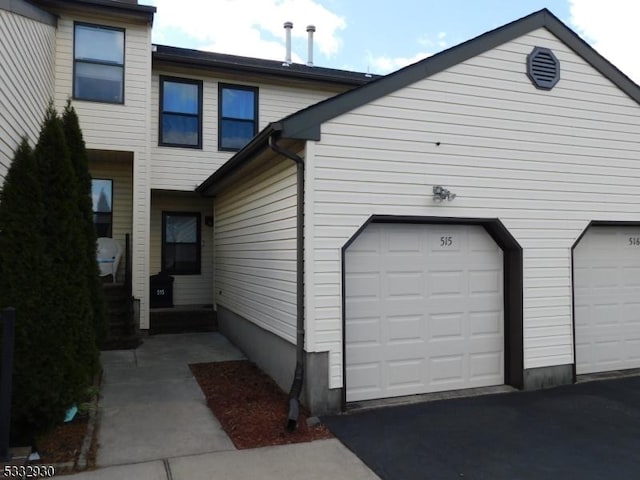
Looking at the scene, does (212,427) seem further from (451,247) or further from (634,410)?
(634,410)

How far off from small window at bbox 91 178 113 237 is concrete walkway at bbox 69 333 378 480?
4.60 metres

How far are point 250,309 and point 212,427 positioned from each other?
3180 mm

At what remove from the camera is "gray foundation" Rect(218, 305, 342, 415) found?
5.42 meters

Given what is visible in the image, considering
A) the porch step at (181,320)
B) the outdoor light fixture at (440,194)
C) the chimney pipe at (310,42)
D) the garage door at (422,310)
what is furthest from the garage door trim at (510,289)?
the chimney pipe at (310,42)

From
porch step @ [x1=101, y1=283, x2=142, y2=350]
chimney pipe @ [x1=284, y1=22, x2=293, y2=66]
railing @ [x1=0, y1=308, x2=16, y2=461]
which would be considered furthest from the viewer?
chimney pipe @ [x1=284, y1=22, x2=293, y2=66]

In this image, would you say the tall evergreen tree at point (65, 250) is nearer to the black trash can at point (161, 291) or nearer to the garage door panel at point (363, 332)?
the garage door panel at point (363, 332)

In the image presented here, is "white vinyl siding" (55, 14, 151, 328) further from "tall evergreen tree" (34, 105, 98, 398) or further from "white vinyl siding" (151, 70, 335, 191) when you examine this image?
"tall evergreen tree" (34, 105, 98, 398)

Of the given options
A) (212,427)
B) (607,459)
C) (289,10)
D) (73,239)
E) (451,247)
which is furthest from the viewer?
(289,10)

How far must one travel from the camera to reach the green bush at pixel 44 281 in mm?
4254

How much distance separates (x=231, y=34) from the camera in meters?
23.0

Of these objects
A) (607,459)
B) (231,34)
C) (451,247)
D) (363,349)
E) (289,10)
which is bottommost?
(607,459)

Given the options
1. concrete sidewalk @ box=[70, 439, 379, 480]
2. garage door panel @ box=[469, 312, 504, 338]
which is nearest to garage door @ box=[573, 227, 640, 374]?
garage door panel @ box=[469, 312, 504, 338]

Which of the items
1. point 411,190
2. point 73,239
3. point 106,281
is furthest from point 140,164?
point 411,190

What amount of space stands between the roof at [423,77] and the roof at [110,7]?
4.37 metres
